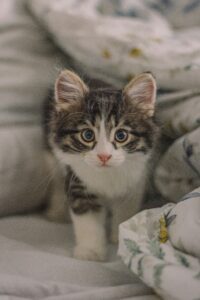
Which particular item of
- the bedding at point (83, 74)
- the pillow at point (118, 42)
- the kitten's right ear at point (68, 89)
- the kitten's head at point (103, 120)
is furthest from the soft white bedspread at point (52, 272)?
the pillow at point (118, 42)

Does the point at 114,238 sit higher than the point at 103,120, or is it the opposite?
the point at 103,120

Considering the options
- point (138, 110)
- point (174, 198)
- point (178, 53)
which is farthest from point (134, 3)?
point (174, 198)

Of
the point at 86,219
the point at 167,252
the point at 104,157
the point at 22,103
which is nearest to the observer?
the point at 167,252

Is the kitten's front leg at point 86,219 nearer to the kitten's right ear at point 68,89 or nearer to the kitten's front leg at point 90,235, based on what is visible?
the kitten's front leg at point 90,235

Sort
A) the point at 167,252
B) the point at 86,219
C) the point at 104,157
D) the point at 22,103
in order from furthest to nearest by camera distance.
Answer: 1. the point at 22,103
2. the point at 86,219
3. the point at 104,157
4. the point at 167,252

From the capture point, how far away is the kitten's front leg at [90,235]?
1.10 meters

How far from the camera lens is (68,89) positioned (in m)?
1.19

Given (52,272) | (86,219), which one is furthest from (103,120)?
(52,272)

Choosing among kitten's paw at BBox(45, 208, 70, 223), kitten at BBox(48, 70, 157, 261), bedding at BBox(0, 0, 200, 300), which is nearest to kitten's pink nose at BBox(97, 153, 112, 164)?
kitten at BBox(48, 70, 157, 261)

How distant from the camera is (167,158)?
127cm

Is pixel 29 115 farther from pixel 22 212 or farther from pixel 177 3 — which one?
pixel 177 3

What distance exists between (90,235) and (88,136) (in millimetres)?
216

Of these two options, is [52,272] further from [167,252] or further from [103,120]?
[103,120]

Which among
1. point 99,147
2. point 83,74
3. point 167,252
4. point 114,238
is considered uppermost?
point 83,74
